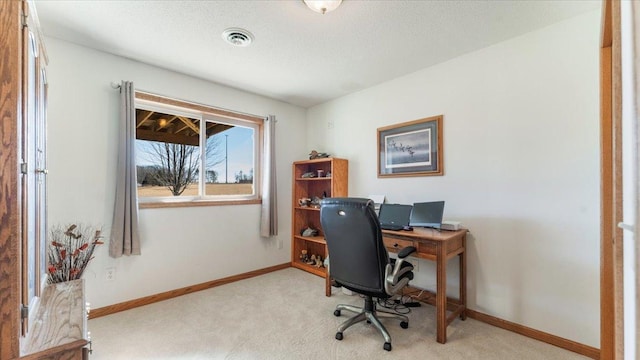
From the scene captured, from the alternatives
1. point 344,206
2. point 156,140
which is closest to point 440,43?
point 344,206

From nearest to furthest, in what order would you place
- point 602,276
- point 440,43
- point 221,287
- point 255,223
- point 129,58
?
1. point 602,276
2. point 440,43
3. point 129,58
4. point 221,287
5. point 255,223

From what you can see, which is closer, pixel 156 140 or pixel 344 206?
pixel 344 206

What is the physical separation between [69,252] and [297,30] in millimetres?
2557

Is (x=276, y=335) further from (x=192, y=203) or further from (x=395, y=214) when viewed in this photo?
(x=192, y=203)

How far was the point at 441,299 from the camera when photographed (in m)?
2.05

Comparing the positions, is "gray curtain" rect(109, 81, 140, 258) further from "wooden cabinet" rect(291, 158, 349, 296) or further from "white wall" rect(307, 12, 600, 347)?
"white wall" rect(307, 12, 600, 347)

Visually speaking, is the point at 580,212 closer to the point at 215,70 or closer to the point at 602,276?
the point at 602,276

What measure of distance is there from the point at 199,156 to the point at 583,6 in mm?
3648

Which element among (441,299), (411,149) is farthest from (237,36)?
(441,299)

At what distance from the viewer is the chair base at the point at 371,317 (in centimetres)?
200

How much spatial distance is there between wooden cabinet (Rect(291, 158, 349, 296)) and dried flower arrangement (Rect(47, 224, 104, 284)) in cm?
225

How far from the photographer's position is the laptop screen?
2.55 m

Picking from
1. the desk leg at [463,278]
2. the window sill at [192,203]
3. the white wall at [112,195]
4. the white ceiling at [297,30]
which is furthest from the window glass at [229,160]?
the desk leg at [463,278]

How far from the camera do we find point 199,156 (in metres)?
3.24
